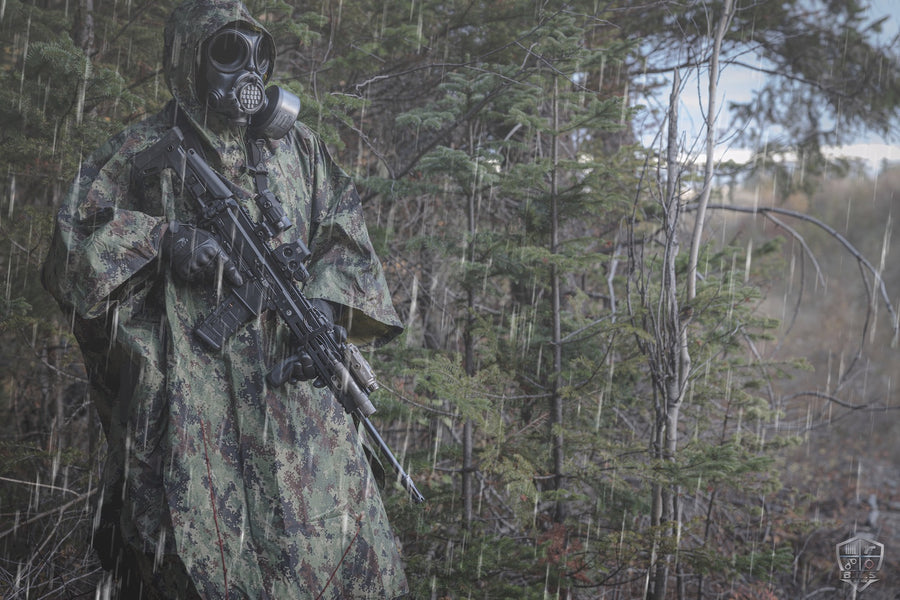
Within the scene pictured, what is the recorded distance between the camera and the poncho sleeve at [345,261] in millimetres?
2826

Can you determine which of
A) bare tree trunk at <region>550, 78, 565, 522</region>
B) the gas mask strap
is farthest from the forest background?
the gas mask strap

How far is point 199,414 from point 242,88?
1.21m

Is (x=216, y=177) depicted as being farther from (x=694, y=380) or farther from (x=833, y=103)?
(x=833, y=103)

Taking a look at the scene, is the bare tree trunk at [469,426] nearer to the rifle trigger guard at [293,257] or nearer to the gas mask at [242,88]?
the rifle trigger guard at [293,257]

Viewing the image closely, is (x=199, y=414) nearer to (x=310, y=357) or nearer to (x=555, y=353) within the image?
(x=310, y=357)

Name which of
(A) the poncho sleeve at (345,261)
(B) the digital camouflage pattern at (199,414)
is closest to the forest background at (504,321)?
(A) the poncho sleeve at (345,261)

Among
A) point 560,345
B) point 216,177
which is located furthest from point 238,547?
point 560,345

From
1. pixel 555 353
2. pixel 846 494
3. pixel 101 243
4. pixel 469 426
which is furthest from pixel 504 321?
pixel 846 494

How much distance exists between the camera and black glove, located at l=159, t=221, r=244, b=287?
2.49 metres

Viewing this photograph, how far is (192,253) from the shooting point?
2.48 meters

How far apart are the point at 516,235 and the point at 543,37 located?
4.26 feet

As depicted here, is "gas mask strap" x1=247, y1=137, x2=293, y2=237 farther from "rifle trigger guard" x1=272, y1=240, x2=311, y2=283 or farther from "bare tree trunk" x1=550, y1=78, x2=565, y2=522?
"bare tree trunk" x1=550, y1=78, x2=565, y2=522

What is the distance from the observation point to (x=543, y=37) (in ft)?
15.1

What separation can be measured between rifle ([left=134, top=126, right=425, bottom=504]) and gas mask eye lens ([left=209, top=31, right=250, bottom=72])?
1.03ft
